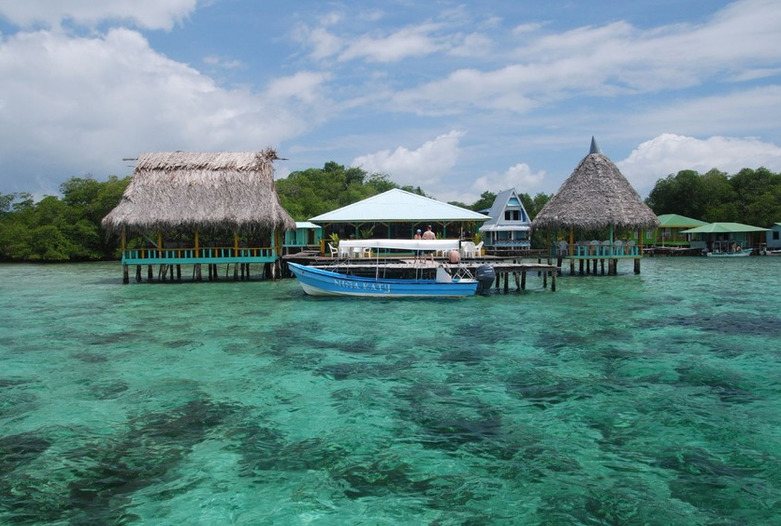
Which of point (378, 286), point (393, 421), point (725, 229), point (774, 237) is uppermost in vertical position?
point (725, 229)

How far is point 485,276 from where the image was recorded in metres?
19.2

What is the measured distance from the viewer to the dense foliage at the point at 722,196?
5119 centimetres

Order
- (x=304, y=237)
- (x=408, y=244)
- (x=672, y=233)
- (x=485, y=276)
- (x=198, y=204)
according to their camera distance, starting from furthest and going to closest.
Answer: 1. (x=672, y=233)
2. (x=304, y=237)
3. (x=198, y=204)
4. (x=408, y=244)
5. (x=485, y=276)

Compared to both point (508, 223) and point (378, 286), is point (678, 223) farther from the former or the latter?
point (378, 286)

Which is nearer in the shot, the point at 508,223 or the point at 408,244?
the point at 408,244

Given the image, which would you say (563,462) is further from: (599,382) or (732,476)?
(599,382)

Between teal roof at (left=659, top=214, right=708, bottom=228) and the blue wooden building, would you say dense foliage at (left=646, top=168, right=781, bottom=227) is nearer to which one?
teal roof at (left=659, top=214, right=708, bottom=228)

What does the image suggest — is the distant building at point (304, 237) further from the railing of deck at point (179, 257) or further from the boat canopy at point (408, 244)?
the boat canopy at point (408, 244)

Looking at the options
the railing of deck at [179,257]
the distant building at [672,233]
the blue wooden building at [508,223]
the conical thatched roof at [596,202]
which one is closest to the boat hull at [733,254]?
the distant building at [672,233]

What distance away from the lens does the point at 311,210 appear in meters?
48.2

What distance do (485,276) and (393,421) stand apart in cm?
1242

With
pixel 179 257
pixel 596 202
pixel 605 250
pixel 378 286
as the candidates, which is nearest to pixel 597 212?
pixel 596 202

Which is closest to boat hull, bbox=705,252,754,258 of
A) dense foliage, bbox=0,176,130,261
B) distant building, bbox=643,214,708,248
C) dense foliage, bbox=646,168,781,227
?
distant building, bbox=643,214,708,248

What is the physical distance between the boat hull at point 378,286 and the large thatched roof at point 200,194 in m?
5.97
